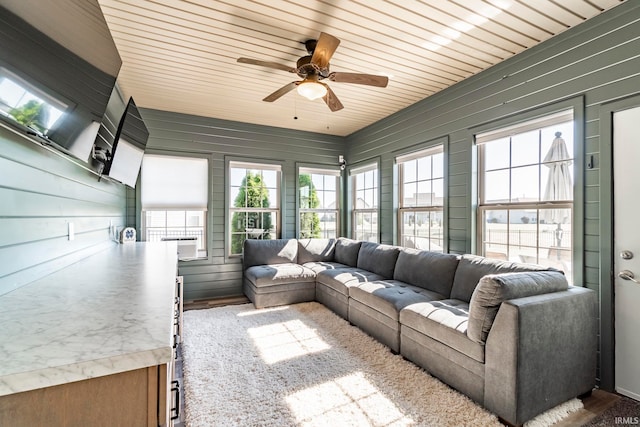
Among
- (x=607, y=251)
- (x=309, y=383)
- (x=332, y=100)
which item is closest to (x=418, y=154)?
(x=332, y=100)

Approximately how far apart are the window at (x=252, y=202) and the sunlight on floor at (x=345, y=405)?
→ 312cm

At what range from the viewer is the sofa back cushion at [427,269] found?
3.11m

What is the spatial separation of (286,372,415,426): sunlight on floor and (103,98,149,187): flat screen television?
2.50 metres

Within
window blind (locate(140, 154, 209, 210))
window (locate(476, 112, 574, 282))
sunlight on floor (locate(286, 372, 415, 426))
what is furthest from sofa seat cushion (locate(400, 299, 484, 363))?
window blind (locate(140, 154, 209, 210))

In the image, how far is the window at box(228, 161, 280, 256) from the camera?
4914mm

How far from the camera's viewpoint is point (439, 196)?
3.86 m

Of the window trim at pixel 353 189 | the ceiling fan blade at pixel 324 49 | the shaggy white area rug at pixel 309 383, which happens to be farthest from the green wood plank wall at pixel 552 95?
the ceiling fan blade at pixel 324 49

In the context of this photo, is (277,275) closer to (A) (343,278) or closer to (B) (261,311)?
(B) (261,311)

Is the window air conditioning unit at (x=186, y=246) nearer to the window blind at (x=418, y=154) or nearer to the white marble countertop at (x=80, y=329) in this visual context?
the white marble countertop at (x=80, y=329)

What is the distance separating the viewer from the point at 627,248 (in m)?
2.17

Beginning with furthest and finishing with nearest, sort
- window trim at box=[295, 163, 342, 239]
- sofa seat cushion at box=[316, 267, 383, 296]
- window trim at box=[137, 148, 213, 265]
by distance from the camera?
window trim at box=[295, 163, 342, 239] < window trim at box=[137, 148, 213, 265] < sofa seat cushion at box=[316, 267, 383, 296]

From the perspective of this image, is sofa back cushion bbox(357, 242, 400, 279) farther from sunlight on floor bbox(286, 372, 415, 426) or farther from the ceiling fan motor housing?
the ceiling fan motor housing

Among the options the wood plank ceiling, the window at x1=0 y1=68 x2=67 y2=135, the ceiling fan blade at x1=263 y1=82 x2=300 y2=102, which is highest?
the wood plank ceiling

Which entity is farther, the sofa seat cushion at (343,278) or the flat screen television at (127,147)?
the sofa seat cushion at (343,278)
